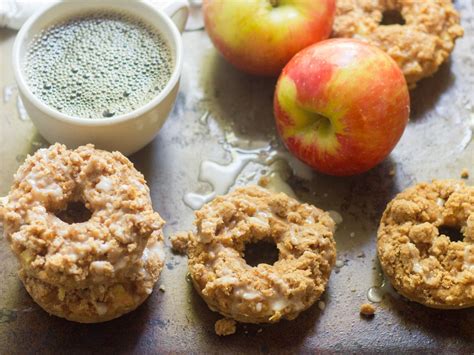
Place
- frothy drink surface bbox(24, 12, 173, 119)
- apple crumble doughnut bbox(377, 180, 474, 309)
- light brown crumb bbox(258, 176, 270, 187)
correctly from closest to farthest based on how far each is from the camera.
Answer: apple crumble doughnut bbox(377, 180, 474, 309) → frothy drink surface bbox(24, 12, 173, 119) → light brown crumb bbox(258, 176, 270, 187)

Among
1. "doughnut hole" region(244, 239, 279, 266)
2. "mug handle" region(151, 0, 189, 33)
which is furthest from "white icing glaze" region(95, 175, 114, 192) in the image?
"mug handle" region(151, 0, 189, 33)

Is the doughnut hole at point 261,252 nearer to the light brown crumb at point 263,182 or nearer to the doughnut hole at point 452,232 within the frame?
the light brown crumb at point 263,182

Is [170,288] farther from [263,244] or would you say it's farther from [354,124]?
[354,124]

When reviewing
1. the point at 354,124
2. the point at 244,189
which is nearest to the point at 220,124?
the point at 244,189

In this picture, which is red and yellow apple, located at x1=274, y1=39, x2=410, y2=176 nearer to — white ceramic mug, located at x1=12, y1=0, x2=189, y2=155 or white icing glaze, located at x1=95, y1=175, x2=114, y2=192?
white ceramic mug, located at x1=12, y1=0, x2=189, y2=155

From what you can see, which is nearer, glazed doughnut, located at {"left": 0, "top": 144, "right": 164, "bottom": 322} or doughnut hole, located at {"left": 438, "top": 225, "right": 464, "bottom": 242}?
glazed doughnut, located at {"left": 0, "top": 144, "right": 164, "bottom": 322}

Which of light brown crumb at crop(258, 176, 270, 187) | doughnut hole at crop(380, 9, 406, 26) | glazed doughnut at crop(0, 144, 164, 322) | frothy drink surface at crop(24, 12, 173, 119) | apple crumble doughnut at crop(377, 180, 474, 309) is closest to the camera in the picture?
glazed doughnut at crop(0, 144, 164, 322)
